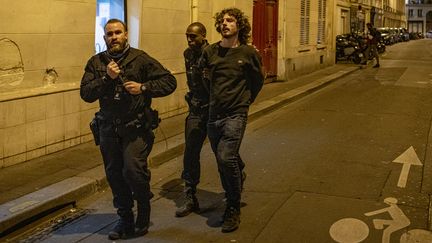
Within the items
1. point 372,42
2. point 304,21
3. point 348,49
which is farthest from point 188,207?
point 348,49

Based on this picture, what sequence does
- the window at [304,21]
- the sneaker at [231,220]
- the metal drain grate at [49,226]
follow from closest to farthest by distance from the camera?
the sneaker at [231,220], the metal drain grate at [49,226], the window at [304,21]

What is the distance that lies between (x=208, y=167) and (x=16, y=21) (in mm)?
3057

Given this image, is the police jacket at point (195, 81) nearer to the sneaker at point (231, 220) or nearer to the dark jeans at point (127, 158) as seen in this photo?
the dark jeans at point (127, 158)

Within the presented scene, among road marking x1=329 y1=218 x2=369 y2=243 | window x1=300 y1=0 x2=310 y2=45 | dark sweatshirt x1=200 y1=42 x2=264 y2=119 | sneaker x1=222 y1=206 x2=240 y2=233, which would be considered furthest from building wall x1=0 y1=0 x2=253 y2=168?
window x1=300 y1=0 x2=310 y2=45

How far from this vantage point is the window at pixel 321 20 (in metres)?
22.9

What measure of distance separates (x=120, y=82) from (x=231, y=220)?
61.8 inches

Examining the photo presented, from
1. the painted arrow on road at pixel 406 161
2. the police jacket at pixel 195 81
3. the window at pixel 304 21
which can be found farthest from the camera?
the window at pixel 304 21

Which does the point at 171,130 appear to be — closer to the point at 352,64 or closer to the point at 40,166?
the point at 40,166

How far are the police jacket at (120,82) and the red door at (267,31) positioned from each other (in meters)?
11.8

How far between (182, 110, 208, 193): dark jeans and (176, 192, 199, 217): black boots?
0.21 feet

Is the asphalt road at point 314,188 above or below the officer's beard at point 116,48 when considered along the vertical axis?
below

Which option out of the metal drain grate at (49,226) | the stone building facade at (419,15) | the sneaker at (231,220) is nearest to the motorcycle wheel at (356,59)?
the metal drain grate at (49,226)

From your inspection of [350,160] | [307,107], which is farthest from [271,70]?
[350,160]

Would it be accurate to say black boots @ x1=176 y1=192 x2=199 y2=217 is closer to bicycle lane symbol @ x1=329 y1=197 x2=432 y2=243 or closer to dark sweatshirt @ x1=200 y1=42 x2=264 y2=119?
dark sweatshirt @ x1=200 y1=42 x2=264 y2=119
